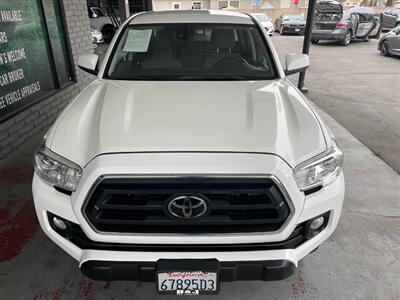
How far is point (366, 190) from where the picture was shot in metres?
3.32

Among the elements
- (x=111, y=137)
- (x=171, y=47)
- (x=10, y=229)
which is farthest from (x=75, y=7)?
(x=111, y=137)

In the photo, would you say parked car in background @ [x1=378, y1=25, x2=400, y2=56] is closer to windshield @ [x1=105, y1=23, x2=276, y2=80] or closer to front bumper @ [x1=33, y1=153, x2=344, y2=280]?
windshield @ [x1=105, y1=23, x2=276, y2=80]

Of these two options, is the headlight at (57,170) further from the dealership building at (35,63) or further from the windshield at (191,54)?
the dealership building at (35,63)

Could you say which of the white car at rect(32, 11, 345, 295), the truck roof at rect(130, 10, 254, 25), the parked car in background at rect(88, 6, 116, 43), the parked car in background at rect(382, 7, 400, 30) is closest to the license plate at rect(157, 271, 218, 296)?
the white car at rect(32, 11, 345, 295)

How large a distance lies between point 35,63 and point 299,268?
4289 millimetres

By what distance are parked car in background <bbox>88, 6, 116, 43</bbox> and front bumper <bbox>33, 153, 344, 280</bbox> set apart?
591 inches

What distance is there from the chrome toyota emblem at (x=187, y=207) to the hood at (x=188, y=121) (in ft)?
0.77

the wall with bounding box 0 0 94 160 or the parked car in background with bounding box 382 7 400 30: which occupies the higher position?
the wall with bounding box 0 0 94 160

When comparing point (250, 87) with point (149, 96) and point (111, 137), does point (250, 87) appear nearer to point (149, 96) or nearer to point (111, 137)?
point (149, 96)

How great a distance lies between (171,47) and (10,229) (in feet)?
6.52

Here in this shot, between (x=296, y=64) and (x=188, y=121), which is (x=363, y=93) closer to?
(x=296, y=64)

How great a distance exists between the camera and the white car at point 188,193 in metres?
1.56

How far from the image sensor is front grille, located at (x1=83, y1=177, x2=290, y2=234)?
60.9 inches

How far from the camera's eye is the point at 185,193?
1554mm
